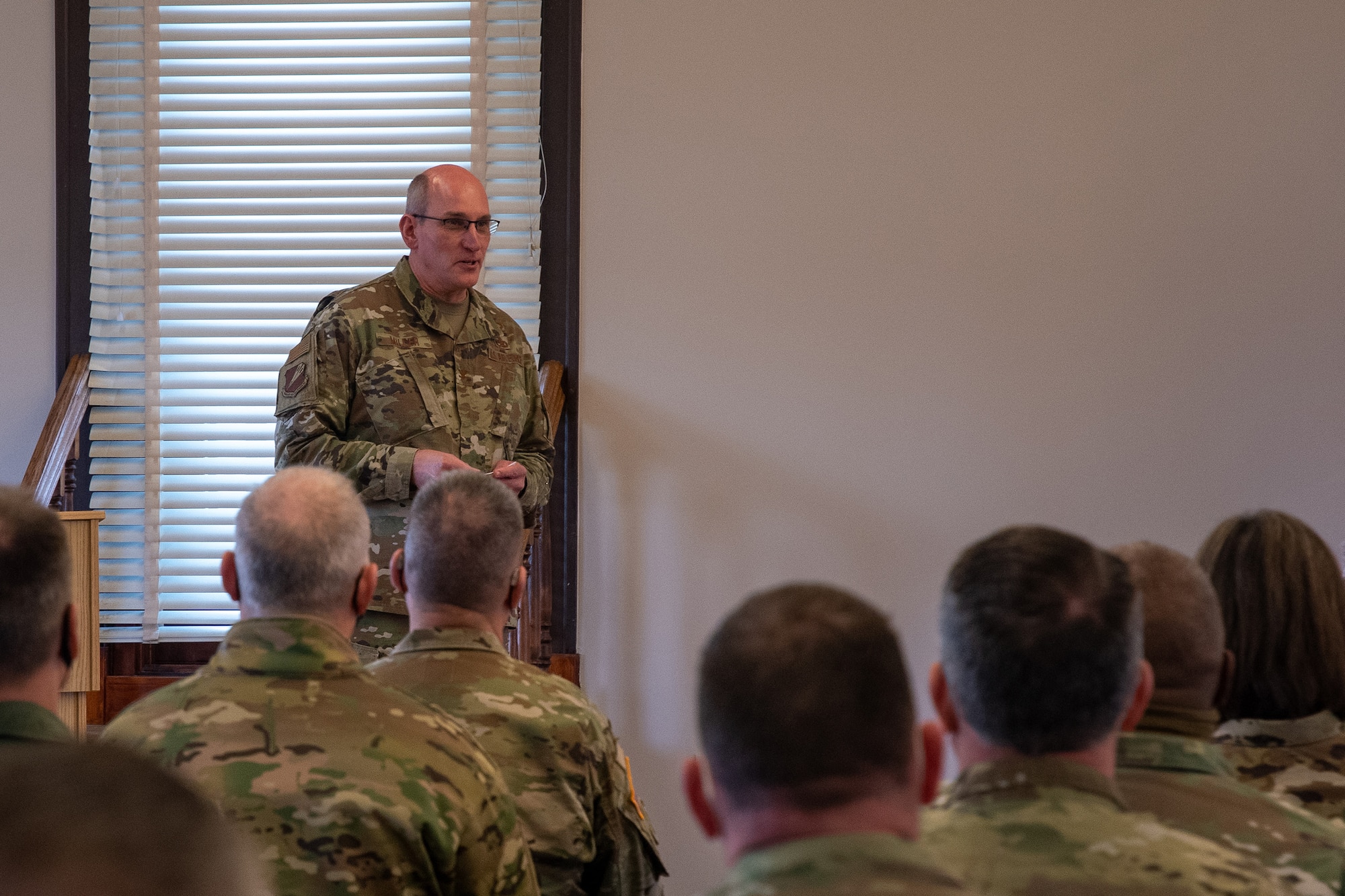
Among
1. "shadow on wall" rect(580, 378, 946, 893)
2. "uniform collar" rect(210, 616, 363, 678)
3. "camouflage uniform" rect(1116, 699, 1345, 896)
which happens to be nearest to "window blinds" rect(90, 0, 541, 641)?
"shadow on wall" rect(580, 378, 946, 893)

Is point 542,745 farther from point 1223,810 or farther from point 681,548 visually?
point 681,548

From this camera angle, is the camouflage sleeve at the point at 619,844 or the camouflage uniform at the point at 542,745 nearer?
the camouflage uniform at the point at 542,745

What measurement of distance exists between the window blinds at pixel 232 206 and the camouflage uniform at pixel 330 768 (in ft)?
9.23

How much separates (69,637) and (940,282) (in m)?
3.35

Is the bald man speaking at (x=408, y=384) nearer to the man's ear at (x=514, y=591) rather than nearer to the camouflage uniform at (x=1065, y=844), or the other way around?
the man's ear at (x=514, y=591)

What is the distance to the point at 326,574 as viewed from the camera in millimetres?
1742

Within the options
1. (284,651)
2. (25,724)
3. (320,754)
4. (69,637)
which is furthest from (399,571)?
(25,724)

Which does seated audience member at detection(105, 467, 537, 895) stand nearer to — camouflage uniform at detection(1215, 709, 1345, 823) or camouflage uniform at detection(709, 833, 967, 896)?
camouflage uniform at detection(709, 833, 967, 896)

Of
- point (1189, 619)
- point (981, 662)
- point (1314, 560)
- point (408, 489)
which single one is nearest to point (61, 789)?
point (981, 662)

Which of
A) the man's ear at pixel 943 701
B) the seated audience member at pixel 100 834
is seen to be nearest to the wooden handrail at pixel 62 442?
the man's ear at pixel 943 701

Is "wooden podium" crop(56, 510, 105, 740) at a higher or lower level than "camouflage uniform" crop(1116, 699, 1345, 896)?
lower

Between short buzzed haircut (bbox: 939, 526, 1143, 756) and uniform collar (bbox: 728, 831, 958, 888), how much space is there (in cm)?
39

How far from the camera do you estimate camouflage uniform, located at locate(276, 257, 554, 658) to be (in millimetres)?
3082

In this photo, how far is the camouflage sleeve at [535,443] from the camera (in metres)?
3.34
